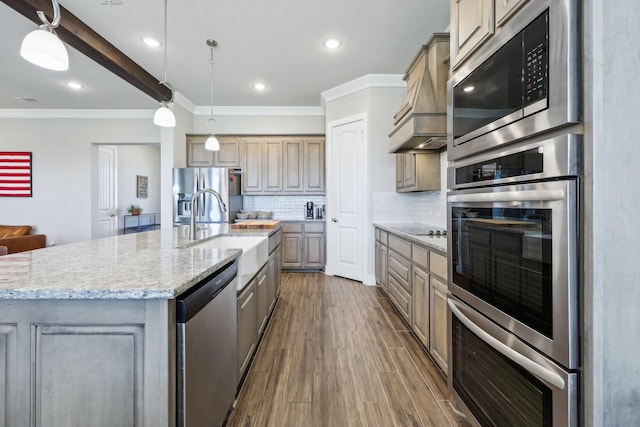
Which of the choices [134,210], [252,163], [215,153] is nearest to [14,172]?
[134,210]

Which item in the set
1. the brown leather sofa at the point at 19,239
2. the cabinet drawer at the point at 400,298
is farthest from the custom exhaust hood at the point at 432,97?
the brown leather sofa at the point at 19,239

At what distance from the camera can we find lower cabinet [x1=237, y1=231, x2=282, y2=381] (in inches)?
71.7

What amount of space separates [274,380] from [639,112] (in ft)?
6.96

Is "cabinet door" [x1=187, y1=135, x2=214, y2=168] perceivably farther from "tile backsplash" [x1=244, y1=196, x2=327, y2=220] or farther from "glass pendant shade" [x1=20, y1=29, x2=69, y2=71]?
"glass pendant shade" [x1=20, y1=29, x2=69, y2=71]

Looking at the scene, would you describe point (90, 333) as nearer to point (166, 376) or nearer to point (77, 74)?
point (166, 376)

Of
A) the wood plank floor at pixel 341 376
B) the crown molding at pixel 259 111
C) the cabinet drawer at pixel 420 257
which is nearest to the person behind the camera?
the wood plank floor at pixel 341 376

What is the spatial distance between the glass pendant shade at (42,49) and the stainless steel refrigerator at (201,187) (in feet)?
10.4

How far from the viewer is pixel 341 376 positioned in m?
2.01

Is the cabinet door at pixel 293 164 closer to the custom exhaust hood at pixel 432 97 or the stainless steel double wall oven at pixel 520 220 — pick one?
the custom exhaust hood at pixel 432 97

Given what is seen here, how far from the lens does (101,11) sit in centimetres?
277

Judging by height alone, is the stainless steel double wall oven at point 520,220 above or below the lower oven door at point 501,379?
above

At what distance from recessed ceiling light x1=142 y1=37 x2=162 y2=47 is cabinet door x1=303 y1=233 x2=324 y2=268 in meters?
3.33

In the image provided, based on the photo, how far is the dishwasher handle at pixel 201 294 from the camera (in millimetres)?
1002

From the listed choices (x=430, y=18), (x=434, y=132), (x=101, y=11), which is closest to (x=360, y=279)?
(x=434, y=132)
